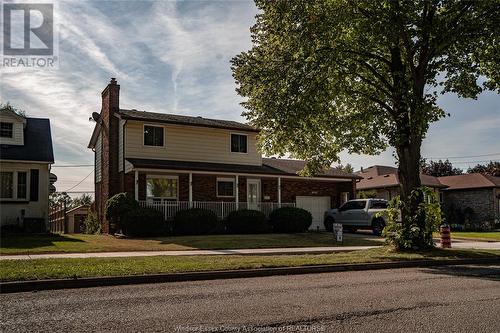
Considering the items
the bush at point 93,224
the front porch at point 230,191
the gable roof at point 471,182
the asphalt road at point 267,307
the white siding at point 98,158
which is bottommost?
the asphalt road at point 267,307

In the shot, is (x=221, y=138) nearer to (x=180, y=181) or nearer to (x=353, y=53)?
(x=180, y=181)

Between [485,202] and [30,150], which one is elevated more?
[30,150]

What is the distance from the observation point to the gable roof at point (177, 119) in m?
26.6

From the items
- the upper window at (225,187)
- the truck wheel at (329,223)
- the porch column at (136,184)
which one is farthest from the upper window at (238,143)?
the porch column at (136,184)

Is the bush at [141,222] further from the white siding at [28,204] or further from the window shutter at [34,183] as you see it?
the window shutter at [34,183]

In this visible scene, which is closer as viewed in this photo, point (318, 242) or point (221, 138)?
point (318, 242)

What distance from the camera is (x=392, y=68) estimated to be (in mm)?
17297

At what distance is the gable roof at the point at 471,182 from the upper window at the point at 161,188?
2926 centimetres

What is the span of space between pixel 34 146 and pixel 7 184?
103 inches

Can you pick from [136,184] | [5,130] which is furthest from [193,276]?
[5,130]

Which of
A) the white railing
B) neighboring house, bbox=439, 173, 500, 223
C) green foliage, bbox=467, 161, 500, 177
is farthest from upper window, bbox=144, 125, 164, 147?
green foliage, bbox=467, 161, 500, 177

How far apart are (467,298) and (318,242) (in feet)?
44.0

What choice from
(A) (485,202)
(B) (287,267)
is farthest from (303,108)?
(A) (485,202)

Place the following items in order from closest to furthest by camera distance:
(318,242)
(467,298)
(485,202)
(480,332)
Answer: (480,332), (467,298), (318,242), (485,202)
